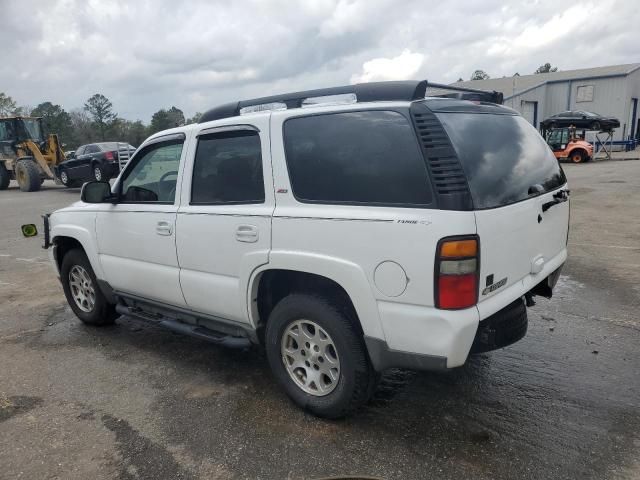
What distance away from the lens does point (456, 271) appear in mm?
2471

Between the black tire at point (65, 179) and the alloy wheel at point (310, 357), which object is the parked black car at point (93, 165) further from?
the alloy wheel at point (310, 357)

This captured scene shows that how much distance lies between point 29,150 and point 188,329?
20207mm

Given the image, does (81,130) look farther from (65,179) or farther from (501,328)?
(501,328)

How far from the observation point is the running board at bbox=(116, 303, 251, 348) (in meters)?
3.50

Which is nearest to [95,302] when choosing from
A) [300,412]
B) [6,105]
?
[300,412]

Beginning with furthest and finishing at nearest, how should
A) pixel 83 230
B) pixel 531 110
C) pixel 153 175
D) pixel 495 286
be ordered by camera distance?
pixel 531 110, pixel 83 230, pixel 153 175, pixel 495 286

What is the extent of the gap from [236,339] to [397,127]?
1830mm

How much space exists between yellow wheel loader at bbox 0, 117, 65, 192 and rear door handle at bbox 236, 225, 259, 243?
19.5 metres

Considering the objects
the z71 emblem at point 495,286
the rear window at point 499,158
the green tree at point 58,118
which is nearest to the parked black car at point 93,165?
the rear window at point 499,158

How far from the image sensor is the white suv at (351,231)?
2.54 m

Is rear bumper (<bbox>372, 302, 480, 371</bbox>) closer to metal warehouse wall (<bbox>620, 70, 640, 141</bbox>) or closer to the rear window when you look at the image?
the rear window

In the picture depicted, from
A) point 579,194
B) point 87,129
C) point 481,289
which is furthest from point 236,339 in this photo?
point 87,129

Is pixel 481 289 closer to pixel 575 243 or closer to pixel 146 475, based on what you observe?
pixel 146 475

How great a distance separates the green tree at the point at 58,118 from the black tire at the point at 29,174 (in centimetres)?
5145
